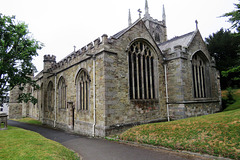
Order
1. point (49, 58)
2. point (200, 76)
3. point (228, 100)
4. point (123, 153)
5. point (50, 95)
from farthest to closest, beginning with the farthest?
point (49, 58) → point (50, 95) → point (228, 100) → point (200, 76) → point (123, 153)

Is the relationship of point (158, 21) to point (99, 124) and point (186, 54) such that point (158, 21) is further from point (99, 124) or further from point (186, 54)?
point (99, 124)

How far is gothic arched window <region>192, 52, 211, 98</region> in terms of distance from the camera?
1638 cm

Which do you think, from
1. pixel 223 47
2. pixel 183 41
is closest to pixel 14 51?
pixel 183 41

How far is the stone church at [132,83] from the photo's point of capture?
1186 cm

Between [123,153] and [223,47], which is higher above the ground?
[223,47]

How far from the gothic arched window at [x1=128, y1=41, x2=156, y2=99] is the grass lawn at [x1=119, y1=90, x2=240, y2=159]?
3479 mm

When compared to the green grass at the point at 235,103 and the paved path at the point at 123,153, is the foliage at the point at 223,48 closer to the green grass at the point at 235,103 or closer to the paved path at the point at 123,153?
the green grass at the point at 235,103

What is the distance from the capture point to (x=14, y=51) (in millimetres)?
17125

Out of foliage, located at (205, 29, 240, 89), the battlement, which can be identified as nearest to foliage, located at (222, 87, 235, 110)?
foliage, located at (205, 29, 240, 89)

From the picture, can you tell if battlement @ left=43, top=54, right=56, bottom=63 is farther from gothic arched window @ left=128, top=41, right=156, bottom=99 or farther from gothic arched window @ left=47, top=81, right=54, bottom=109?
gothic arched window @ left=128, top=41, right=156, bottom=99

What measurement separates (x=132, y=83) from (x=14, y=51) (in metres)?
13.5

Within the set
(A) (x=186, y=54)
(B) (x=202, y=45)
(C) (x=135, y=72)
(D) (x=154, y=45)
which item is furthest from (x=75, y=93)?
(B) (x=202, y=45)

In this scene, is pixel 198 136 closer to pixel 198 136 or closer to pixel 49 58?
pixel 198 136

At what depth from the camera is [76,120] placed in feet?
49.2
